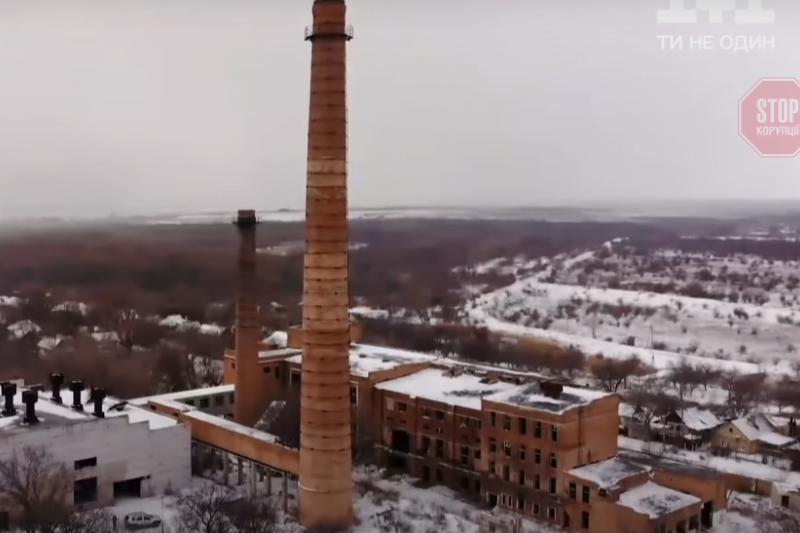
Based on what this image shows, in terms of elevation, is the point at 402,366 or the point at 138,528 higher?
the point at 402,366

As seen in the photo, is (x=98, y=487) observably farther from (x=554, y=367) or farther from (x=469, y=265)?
(x=469, y=265)

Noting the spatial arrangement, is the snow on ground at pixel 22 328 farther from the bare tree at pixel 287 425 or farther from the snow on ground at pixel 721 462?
the snow on ground at pixel 721 462

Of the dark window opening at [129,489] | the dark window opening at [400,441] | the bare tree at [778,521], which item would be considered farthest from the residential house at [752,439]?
the dark window opening at [129,489]

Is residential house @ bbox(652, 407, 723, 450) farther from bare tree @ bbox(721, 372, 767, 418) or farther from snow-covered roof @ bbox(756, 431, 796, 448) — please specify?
bare tree @ bbox(721, 372, 767, 418)

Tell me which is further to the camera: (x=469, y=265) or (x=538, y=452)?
(x=469, y=265)

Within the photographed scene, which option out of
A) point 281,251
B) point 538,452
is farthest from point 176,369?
point 538,452

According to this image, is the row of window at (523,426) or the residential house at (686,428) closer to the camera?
the row of window at (523,426)

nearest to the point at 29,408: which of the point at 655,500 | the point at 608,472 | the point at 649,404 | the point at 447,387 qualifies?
the point at 447,387

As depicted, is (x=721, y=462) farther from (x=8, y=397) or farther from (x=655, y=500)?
(x=8, y=397)
